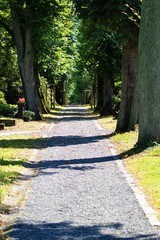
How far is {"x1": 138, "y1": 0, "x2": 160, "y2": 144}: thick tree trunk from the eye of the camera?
12.6 metres

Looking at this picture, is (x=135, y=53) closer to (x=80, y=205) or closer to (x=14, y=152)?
(x=14, y=152)

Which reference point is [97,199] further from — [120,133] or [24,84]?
[24,84]

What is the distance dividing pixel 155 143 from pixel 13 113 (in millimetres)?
16428

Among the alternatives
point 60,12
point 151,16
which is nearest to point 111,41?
point 60,12

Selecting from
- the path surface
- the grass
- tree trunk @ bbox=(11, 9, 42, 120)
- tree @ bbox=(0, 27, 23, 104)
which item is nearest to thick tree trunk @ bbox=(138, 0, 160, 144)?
the grass

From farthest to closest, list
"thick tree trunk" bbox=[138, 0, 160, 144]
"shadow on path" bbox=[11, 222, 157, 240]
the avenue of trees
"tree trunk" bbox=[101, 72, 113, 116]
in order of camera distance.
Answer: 1. "tree trunk" bbox=[101, 72, 113, 116]
2. the avenue of trees
3. "thick tree trunk" bbox=[138, 0, 160, 144]
4. "shadow on path" bbox=[11, 222, 157, 240]

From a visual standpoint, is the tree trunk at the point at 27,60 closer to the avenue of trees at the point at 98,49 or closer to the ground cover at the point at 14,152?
the avenue of trees at the point at 98,49

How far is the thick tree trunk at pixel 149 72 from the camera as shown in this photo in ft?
41.2

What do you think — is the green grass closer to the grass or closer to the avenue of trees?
the grass

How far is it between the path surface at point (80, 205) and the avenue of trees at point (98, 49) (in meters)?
2.93

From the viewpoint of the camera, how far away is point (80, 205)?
7.27 metres

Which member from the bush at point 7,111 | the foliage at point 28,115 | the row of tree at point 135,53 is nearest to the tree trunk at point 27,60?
the foliage at point 28,115

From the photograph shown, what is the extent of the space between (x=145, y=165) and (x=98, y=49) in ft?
64.4

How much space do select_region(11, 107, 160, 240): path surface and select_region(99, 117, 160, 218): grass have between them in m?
0.32
